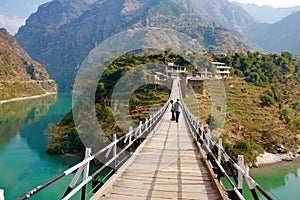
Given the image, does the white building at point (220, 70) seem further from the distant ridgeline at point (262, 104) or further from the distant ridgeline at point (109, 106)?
the distant ridgeline at point (109, 106)

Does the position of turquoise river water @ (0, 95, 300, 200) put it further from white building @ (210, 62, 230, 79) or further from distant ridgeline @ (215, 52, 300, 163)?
white building @ (210, 62, 230, 79)

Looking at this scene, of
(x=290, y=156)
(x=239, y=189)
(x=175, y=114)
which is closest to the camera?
(x=239, y=189)

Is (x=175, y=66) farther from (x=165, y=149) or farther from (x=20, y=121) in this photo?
(x=165, y=149)

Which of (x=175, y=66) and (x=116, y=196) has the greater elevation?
(x=175, y=66)

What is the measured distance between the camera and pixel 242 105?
37281 mm

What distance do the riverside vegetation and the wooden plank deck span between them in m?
17.5

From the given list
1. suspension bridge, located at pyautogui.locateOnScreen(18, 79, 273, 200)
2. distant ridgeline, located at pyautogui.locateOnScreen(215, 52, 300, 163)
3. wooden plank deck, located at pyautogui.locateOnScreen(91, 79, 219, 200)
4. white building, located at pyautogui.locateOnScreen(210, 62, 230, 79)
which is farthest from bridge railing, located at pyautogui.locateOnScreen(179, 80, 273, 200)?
white building, located at pyautogui.locateOnScreen(210, 62, 230, 79)

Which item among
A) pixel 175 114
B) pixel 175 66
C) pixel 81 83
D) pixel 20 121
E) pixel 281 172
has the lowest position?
pixel 281 172

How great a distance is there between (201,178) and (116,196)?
147 centimetres

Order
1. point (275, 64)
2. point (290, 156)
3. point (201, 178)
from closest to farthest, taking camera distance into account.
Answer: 1. point (201, 178)
2. point (290, 156)
3. point (275, 64)

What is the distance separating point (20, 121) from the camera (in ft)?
143

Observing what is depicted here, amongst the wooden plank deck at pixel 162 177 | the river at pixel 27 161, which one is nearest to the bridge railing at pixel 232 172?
the wooden plank deck at pixel 162 177

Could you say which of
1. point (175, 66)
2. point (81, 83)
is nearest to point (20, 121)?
point (81, 83)

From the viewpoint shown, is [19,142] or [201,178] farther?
[19,142]
